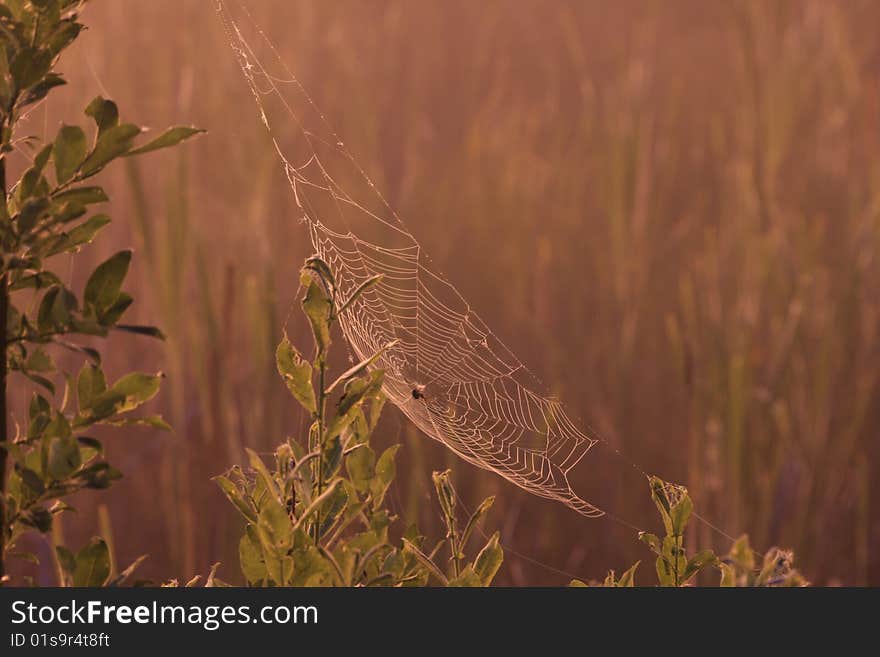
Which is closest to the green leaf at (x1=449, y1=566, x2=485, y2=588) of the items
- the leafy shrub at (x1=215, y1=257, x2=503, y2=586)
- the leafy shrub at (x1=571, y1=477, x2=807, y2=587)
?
the leafy shrub at (x1=215, y1=257, x2=503, y2=586)

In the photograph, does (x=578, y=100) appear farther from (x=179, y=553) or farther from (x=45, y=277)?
(x=45, y=277)

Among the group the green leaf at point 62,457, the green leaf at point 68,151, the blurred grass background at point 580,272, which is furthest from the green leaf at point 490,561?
the blurred grass background at point 580,272

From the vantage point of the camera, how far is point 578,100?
424 centimetres

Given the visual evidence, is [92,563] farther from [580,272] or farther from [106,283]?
[580,272]

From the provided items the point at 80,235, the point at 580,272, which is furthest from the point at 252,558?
the point at 580,272

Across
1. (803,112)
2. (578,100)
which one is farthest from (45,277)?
(578,100)

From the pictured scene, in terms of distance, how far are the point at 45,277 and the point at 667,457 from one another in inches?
81.4

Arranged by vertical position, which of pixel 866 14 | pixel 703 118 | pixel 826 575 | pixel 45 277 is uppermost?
pixel 866 14

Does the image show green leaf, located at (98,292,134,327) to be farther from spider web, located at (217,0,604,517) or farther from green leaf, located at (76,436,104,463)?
spider web, located at (217,0,604,517)

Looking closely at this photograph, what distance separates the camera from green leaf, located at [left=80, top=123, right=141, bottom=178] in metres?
0.79

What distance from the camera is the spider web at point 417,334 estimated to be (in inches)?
58.4

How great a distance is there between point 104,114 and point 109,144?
0.02 metres

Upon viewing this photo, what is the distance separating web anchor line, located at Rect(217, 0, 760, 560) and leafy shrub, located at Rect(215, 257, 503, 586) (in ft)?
0.87

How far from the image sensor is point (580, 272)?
119 inches
